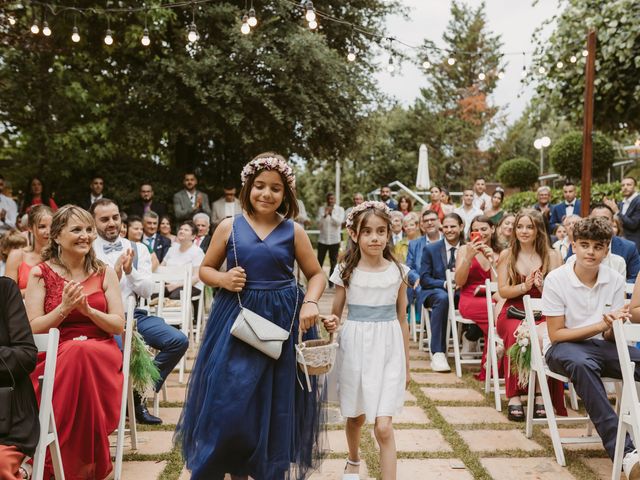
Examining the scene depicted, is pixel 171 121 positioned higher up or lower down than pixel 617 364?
higher up

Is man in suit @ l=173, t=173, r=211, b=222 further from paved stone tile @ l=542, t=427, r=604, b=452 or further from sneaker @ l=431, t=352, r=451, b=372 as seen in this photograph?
paved stone tile @ l=542, t=427, r=604, b=452

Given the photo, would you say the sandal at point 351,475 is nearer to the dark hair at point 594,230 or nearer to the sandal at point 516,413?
the sandal at point 516,413

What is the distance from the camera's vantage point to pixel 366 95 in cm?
1184

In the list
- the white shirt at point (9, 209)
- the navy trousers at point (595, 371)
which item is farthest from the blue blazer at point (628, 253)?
the white shirt at point (9, 209)

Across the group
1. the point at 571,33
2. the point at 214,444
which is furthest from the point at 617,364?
the point at 571,33

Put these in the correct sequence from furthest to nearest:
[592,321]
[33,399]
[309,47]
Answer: [309,47] → [592,321] → [33,399]

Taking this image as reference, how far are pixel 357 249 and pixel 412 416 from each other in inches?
70.0

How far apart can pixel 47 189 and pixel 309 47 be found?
5312mm

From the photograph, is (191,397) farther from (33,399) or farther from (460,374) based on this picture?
(460,374)

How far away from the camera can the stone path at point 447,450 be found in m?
3.55

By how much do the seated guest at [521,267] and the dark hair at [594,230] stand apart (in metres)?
1.07

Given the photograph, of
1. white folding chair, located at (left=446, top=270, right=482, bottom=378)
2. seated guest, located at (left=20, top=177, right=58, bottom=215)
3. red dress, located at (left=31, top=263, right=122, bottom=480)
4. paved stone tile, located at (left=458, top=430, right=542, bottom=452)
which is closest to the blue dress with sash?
red dress, located at (left=31, top=263, right=122, bottom=480)

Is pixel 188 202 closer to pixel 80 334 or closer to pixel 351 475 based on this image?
pixel 80 334

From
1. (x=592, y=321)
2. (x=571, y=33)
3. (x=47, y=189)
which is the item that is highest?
(x=571, y=33)
